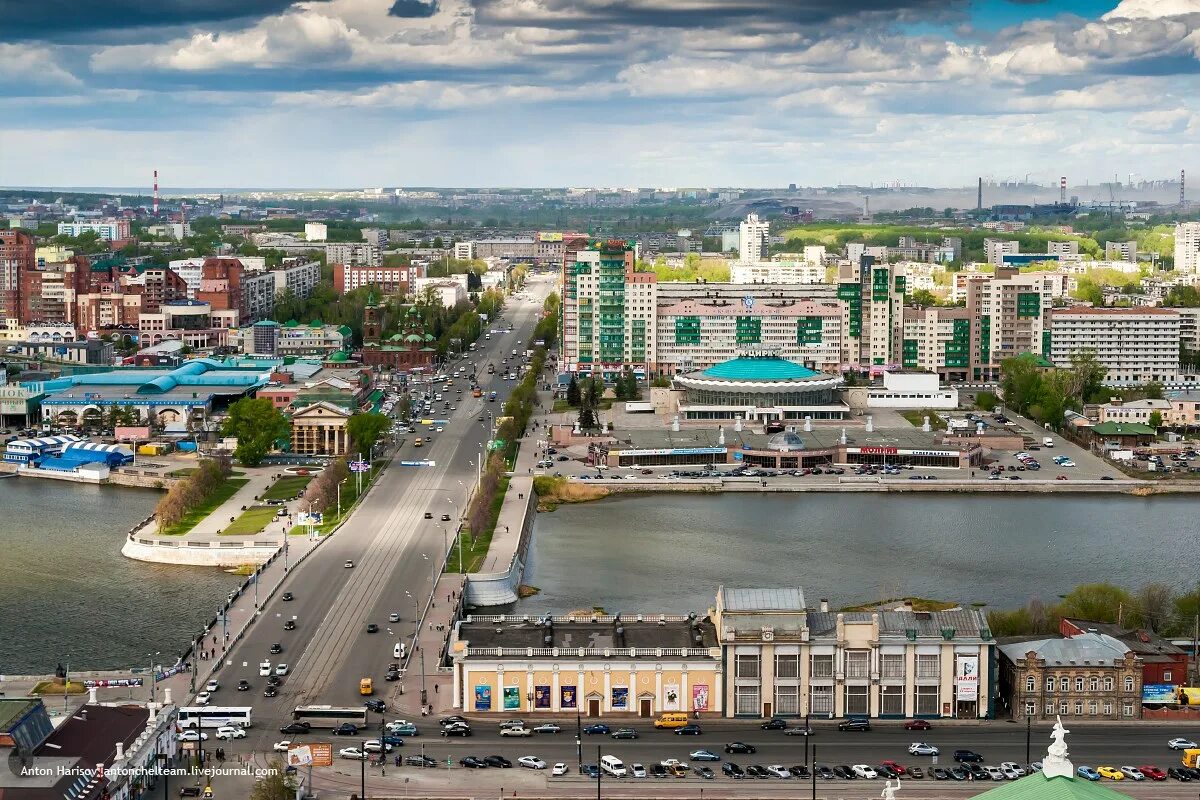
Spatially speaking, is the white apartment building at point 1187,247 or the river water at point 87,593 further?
the white apartment building at point 1187,247

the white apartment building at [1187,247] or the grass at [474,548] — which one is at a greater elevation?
the white apartment building at [1187,247]

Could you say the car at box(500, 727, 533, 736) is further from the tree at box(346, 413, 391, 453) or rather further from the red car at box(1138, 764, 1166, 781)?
the tree at box(346, 413, 391, 453)

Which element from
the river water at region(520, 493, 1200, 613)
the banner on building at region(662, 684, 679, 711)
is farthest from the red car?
the river water at region(520, 493, 1200, 613)

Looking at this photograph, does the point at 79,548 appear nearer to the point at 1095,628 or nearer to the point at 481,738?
the point at 481,738

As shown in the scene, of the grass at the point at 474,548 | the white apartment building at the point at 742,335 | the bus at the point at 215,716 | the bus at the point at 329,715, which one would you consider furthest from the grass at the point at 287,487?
the white apartment building at the point at 742,335

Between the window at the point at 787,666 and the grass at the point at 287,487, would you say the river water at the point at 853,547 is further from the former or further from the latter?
the grass at the point at 287,487

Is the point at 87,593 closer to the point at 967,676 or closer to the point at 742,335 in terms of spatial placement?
the point at 967,676
